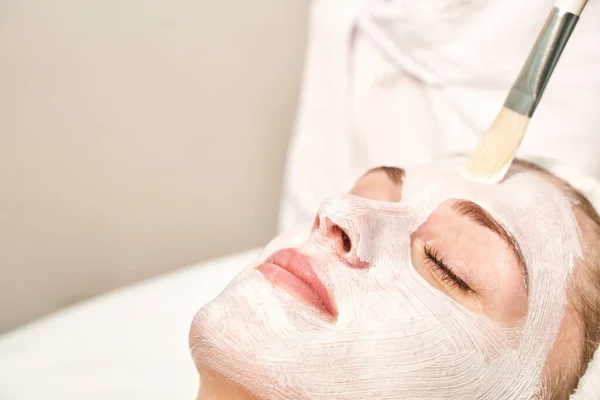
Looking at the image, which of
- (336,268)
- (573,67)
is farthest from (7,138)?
(573,67)

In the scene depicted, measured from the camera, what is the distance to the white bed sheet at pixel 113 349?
0.86 meters

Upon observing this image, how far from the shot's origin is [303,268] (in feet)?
2.04

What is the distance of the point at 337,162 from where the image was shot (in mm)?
1185

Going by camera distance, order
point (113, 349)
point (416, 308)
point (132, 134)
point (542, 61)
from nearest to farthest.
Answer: point (416, 308) → point (542, 61) → point (113, 349) → point (132, 134)

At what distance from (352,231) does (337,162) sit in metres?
0.57

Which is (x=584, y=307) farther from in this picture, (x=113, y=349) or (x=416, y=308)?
(x=113, y=349)

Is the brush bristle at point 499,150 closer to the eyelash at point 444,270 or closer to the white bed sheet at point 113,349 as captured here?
the eyelash at point 444,270

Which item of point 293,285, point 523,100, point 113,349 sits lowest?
point 113,349

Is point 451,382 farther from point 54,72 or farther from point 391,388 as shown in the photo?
point 54,72

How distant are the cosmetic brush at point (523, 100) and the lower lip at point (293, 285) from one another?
0.85 ft

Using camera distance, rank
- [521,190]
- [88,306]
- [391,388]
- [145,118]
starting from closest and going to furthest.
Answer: [391,388], [521,190], [88,306], [145,118]

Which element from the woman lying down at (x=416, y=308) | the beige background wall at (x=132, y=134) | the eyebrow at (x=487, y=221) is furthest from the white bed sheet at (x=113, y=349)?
the eyebrow at (x=487, y=221)

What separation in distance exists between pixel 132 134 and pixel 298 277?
607 millimetres

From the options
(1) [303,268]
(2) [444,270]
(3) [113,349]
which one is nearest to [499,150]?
(2) [444,270]
